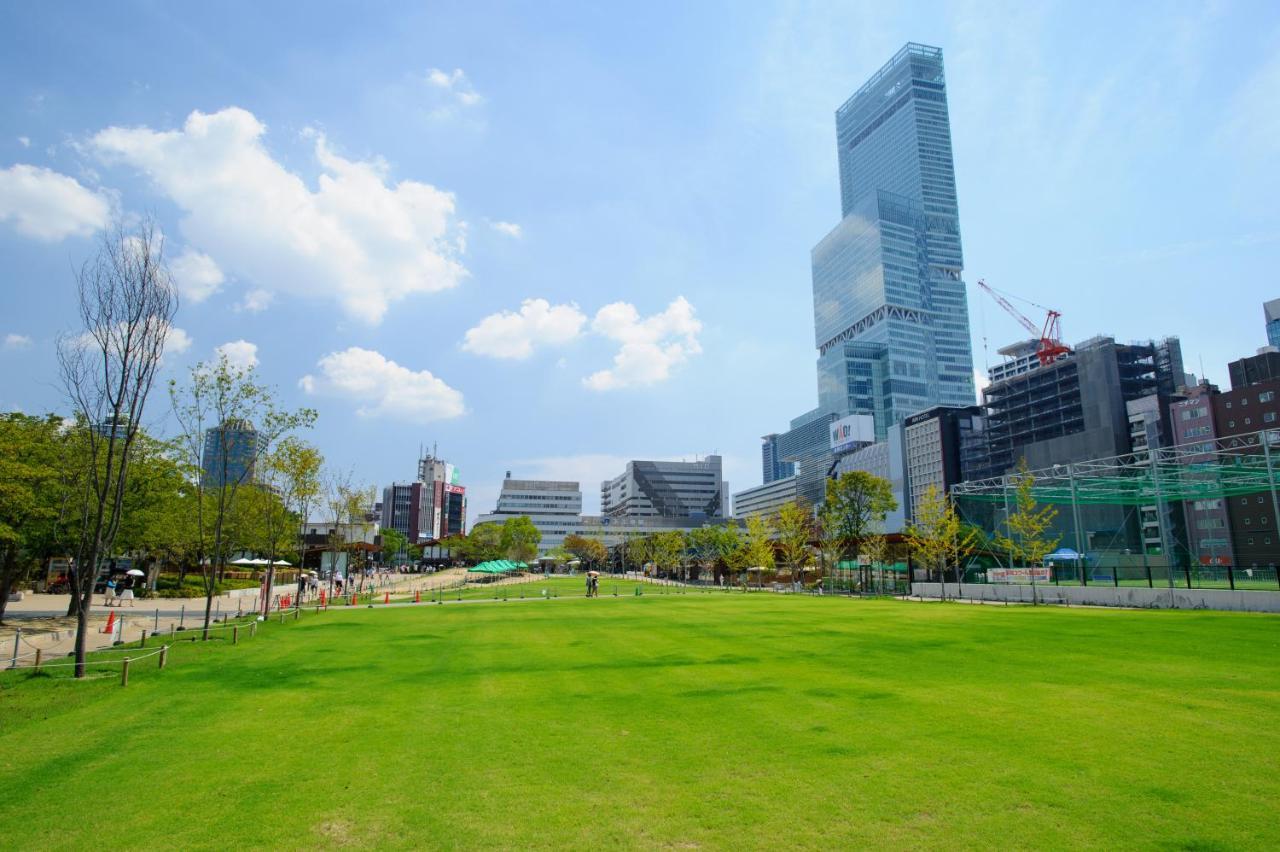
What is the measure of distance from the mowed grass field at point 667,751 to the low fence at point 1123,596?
1847 cm

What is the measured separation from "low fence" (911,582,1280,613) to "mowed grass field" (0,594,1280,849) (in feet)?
60.6

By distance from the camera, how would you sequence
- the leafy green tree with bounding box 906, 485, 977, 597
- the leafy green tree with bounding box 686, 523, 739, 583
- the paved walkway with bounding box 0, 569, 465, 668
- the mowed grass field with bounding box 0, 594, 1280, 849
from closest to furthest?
the mowed grass field with bounding box 0, 594, 1280, 849 < the paved walkway with bounding box 0, 569, 465, 668 < the leafy green tree with bounding box 906, 485, 977, 597 < the leafy green tree with bounding box 686, 523, 739, 583

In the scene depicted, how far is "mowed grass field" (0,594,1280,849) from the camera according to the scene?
7.55 meters

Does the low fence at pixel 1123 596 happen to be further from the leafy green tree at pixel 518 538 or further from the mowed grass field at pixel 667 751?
the leafy green tree at pixel 518 538

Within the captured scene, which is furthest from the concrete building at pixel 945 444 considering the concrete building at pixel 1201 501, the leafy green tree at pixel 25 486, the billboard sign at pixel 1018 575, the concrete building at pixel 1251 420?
the leafy green tree at pixel 25 486

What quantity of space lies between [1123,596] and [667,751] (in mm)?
41816

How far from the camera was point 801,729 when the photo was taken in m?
11.3

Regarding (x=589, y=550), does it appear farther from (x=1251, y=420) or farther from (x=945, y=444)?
(x=1251, y=420)

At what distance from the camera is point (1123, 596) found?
40812 millimetres

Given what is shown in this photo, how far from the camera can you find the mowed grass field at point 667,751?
24.8 ft

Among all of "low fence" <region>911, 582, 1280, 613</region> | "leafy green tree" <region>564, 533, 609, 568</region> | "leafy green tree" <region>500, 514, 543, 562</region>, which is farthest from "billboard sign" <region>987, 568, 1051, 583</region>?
"leafy green tree" <region>564, 533, 609, 568</region>

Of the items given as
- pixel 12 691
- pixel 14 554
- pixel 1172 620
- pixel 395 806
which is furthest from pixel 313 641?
pixel 1172 620

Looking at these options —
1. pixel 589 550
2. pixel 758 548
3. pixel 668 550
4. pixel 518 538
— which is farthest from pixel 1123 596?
pixel 589 550

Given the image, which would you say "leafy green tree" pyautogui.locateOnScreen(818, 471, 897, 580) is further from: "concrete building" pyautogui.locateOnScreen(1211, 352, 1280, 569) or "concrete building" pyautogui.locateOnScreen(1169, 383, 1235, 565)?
"concrete building" pyautogui.locateOnScreen(1169, 383, 1235, 565)
